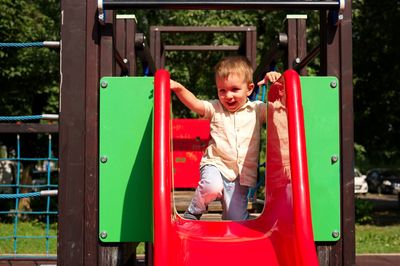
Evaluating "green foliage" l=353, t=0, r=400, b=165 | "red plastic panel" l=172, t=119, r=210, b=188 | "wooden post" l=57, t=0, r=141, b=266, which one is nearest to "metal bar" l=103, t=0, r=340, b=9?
"wooden post" l=57, t=0, r=141, b=266

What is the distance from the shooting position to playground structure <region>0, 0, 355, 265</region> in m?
2.22

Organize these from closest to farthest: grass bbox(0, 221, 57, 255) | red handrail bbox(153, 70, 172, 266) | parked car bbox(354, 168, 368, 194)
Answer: red handrail bbox(153, 70, 172, 266) < grass bbox(0, 221, 57, 255) < parked car bbox(354, 168, 368, 194)

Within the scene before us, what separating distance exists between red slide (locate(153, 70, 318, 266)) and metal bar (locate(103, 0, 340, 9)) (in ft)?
1.01

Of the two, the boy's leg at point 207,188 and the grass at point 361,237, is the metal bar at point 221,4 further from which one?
the grass at point 361,237

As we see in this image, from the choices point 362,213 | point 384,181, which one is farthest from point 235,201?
point 384,181

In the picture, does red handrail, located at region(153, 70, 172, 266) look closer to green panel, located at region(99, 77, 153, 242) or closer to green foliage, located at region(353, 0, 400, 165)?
green panel, located at region(99, 77, 153, 242)

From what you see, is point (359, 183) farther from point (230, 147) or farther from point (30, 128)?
point (230, 147)

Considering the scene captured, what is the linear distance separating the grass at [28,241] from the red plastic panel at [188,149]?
2.59 meters

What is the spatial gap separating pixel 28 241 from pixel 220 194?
7574 mm

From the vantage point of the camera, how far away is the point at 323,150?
231 centimetres

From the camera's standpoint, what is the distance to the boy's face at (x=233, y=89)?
2693 mm

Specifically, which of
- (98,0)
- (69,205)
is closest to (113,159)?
(69,205)

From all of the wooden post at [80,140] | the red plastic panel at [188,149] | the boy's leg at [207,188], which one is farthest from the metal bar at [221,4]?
the red plastic panel at [188,149]

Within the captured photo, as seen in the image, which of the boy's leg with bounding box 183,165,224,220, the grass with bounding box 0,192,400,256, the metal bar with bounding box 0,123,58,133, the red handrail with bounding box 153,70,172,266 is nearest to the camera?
the red handrail with bounding box 153,70,172,266
